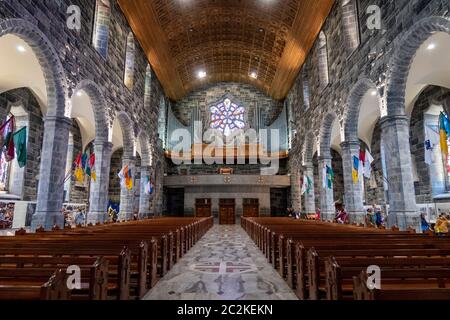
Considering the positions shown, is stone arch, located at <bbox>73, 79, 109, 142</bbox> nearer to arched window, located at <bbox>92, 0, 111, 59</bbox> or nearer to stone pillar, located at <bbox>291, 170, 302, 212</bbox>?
arched window, located at <bbox>92, 0, 111, 59</bbox>

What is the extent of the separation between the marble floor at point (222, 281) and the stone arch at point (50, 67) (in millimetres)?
6045

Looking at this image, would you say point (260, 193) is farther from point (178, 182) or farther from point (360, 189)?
point (360, 189)

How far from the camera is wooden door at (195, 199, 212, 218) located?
23.5 meters

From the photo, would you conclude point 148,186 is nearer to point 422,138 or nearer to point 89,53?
point 89,53

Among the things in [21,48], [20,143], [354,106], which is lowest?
[20,143]

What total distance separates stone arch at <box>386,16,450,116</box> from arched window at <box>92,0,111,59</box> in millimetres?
10788

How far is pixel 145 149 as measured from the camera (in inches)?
728

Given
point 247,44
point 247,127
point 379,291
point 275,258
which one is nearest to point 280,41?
point 247,44

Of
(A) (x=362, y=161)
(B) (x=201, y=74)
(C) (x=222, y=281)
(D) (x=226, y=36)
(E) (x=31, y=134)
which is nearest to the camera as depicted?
(C) (x=222, y=281)

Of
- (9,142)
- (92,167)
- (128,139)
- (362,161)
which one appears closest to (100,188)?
(92,167)

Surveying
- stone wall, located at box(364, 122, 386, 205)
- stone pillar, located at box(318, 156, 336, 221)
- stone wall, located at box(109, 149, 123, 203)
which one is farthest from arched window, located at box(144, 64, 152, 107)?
stone wall, located at box(364, 122, 386, 205)

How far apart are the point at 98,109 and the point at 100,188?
3.29m

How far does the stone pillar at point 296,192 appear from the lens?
20175 mm

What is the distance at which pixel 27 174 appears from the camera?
1332cm
